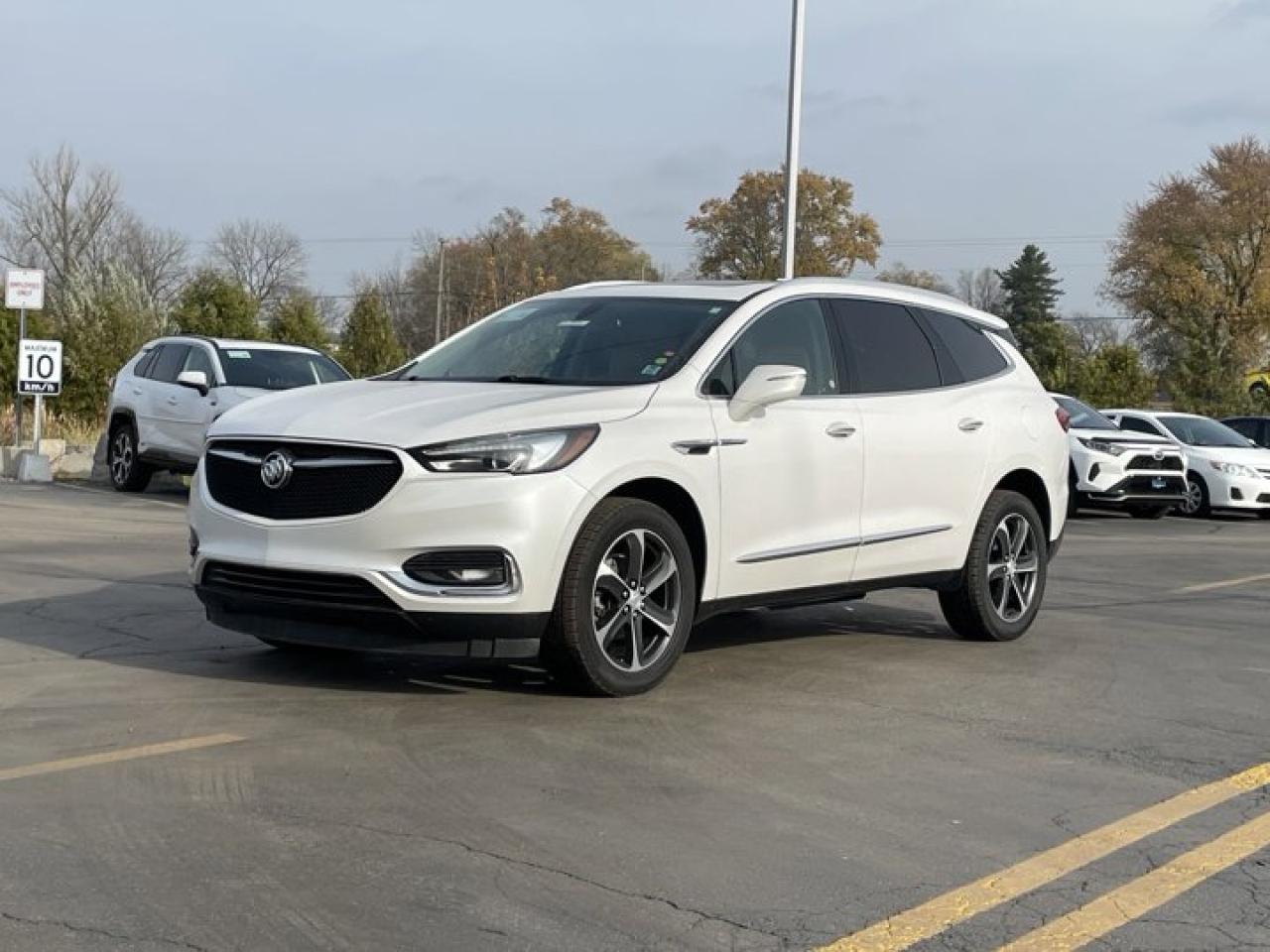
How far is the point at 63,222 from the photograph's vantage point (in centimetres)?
7031

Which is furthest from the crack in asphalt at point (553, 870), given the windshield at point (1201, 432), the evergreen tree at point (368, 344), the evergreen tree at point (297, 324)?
the evergreen tree at point (368, 344)

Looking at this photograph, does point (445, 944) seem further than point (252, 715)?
No

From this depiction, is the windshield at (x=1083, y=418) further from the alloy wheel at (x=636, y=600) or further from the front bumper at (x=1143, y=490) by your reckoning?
the alloy wheel at (x=636, y=600)

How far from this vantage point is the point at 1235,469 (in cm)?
2192

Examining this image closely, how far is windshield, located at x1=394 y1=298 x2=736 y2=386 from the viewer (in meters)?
6.91

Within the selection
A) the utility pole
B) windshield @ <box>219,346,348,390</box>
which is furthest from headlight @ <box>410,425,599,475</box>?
the utility pole

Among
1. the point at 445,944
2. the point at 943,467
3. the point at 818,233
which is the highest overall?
the point at 818,233

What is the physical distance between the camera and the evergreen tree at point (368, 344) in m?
31.8

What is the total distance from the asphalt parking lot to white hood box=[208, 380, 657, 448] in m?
1.08

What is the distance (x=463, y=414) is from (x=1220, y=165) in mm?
54562

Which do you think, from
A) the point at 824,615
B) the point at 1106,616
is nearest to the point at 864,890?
the point at 824,615

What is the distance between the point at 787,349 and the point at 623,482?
58.0 inches

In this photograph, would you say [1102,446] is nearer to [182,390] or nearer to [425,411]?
[182,390]

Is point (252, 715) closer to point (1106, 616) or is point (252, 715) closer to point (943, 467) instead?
point (943, 467)
